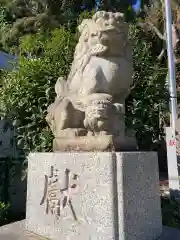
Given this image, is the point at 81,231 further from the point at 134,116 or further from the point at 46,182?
the point at 134,116

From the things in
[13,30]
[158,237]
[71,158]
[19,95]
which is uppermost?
[13,30]

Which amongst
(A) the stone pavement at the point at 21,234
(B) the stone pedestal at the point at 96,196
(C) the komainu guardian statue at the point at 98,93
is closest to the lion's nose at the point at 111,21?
(C) the komainu guardian statue at the point at 98,93

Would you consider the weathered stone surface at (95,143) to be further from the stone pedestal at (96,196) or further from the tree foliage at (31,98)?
the tree foliage at (31,98)

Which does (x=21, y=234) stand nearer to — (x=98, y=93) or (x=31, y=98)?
(x=98, y=93)

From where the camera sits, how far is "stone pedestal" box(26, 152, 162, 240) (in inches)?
99.3

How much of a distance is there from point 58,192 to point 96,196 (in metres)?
0.44

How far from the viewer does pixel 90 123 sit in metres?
2.82

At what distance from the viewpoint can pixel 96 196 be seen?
8.48 ft

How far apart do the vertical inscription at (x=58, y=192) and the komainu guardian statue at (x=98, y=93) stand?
0.81 ft

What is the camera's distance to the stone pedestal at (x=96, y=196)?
2523 millimetres

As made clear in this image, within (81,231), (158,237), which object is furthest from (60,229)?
(158,237)

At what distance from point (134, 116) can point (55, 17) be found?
723 cm

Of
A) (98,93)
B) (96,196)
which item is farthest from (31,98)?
(96,196)

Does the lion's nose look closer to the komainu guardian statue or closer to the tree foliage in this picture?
the komainu guardian statue
